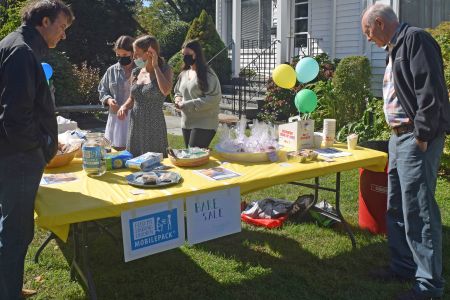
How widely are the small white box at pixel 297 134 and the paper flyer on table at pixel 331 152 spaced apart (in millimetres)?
111

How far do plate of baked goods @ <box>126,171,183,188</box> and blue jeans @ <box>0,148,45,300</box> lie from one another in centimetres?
57

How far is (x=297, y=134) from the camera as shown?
3.79 metres

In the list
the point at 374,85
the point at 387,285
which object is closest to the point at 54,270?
the point at 387,285

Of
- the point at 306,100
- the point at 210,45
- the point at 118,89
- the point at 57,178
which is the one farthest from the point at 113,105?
the point at 210,45

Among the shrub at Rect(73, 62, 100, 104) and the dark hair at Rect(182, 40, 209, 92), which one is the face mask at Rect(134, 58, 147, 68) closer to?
the dark hair at Rect(182, 40, 209, 92)

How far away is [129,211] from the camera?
2615 millimetres

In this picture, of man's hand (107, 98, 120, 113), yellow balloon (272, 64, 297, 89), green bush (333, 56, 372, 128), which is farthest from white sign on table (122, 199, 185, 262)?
green bush (333, 56, 372, 128)

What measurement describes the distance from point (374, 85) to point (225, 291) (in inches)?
306

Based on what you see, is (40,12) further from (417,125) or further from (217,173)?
(417,125)

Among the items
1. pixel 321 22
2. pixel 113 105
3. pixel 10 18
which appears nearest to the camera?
pixel 113 105

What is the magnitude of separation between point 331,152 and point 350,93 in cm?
506

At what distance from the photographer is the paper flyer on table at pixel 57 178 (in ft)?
9.59

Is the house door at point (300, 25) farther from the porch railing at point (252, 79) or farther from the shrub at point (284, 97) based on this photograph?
the shrub at point (284, 97)

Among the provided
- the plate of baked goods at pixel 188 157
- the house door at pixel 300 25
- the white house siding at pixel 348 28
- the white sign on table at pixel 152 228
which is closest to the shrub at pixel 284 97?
the white house siding at pixel 348 28
